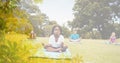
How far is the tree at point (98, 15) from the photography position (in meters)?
3.75

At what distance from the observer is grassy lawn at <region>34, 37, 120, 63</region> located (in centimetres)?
350

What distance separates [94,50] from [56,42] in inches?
16.3

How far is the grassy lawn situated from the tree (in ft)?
0.43

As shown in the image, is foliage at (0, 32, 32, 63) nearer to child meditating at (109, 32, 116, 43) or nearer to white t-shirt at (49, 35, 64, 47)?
white t-shirt at (49, 35, 64, 47)

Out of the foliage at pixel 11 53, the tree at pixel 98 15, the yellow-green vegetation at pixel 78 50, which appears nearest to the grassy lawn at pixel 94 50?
the yellow-green vegetation at pixel 78 50

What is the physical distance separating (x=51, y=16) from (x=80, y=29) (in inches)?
14.1

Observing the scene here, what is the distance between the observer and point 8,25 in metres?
2.75

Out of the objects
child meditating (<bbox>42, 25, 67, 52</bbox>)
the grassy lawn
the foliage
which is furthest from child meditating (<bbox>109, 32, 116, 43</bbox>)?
the foliage

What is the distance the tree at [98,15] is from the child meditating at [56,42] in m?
0.24

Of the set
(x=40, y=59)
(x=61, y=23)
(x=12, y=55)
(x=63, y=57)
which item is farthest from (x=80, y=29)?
(x=12, y=55)

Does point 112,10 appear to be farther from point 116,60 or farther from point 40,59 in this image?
point 40,59

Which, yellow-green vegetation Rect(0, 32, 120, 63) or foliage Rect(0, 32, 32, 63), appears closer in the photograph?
foliage Rect(0, 32, 32, 63)

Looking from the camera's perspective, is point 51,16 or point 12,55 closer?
point 12,55

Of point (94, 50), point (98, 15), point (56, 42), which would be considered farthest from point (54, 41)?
point (98, 15)
